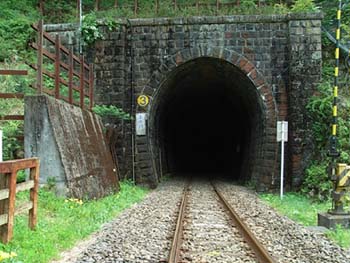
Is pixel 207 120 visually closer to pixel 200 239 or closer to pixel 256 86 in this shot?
pixel 256 86

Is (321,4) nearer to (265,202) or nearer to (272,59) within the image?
(272,59)

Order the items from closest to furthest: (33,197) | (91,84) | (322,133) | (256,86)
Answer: (33,197) < (322,133) < (91,84) < (256,86)

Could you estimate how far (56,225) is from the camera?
7102 mm

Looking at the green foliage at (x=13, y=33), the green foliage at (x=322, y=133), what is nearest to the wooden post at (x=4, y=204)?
the green foliage at (x=322, y=133)

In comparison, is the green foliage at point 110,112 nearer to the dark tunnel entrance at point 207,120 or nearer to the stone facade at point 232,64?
the stone facade at point 232,64

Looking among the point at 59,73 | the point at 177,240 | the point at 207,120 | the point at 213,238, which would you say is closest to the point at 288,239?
the point at 213,238

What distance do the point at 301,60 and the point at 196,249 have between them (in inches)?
367

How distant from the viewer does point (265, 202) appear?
1188 cm

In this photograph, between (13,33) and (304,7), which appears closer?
(304,7)

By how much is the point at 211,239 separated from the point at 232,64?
854 cm

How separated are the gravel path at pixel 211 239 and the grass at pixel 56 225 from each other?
4.84 ft

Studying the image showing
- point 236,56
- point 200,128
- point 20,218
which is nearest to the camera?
point 20,218

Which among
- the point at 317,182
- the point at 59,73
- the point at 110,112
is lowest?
the point at 317,182

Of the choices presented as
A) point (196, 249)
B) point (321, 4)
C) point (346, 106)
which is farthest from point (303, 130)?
point (196, 249)
